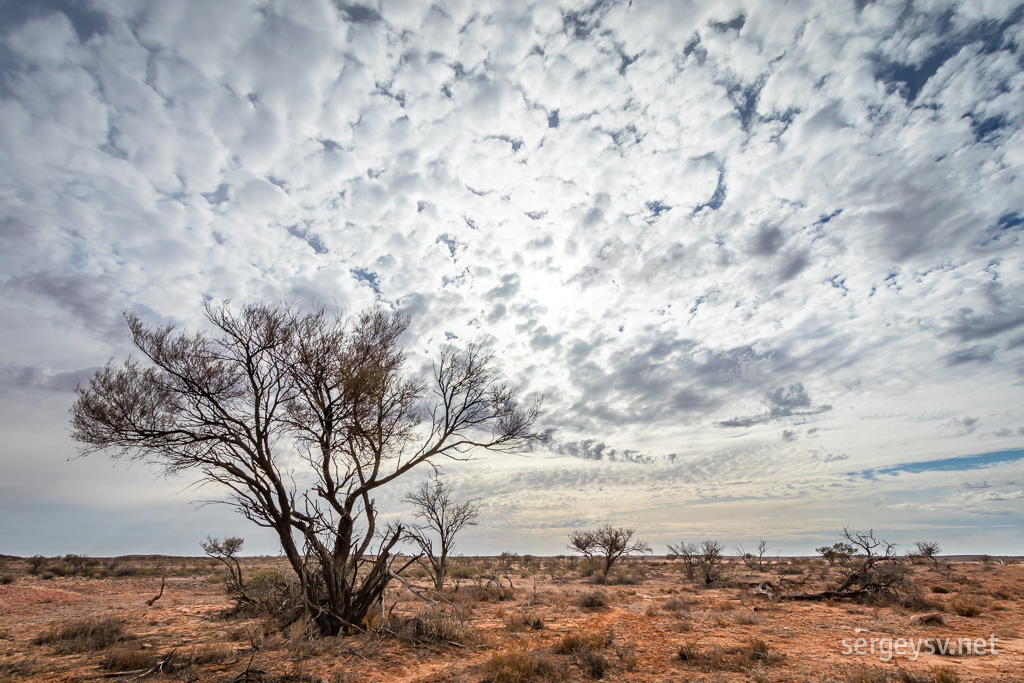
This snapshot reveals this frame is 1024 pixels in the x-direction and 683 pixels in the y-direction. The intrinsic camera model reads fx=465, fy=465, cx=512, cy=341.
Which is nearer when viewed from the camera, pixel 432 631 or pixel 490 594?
pixel 432 631

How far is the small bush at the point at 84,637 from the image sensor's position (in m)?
9.68

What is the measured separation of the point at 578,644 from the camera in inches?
390

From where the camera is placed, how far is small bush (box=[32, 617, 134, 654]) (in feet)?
31.8

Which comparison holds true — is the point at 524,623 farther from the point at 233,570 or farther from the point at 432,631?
the point at 233,570

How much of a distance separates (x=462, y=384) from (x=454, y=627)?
5.91 metres

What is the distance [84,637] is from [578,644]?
1081 centimetres

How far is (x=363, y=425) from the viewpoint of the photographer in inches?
438

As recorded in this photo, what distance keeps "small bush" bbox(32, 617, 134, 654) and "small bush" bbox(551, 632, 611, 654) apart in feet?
31.8

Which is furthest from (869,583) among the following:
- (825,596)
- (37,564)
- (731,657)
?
(37,564)

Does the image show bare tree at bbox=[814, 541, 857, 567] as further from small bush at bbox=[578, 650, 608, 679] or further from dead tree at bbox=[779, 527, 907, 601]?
small bush at bbox=[578, 650, 608, 679]

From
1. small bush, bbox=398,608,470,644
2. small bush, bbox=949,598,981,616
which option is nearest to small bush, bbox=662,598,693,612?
small bush, bbox=949,598,981,616

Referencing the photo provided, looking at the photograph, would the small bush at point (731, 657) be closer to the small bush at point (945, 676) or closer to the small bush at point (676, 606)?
the small bush at point (945, 676)

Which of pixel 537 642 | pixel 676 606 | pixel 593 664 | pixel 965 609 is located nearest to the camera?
pixel 593 664

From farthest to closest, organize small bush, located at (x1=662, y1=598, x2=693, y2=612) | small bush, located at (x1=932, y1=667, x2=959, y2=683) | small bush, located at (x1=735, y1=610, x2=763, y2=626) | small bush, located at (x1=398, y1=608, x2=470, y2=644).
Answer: small bush, located at (x1=662, y1=598, x2=693, y2=612) < small bush, located at (x1=735, y1=610, x2=763, y2=626) < small bush, located at (x1=398, y1=608, x2=470, y2=644) < small bush, located at (x1=932, y1=667, x2=959, y2=683)
